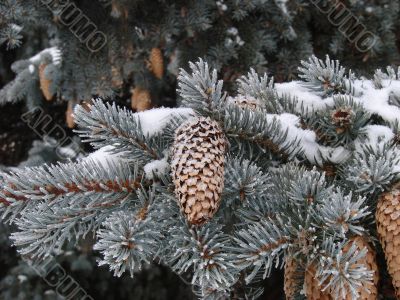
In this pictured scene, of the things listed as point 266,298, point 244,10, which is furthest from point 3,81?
point 266,298

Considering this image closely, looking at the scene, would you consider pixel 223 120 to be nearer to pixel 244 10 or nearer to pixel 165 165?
pixel 165 165

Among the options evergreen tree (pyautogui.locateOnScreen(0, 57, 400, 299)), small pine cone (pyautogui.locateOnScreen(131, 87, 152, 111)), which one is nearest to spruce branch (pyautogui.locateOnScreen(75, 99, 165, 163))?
evergreen tree (pyautogui.locateOnScreen(0, 57, 400, 299))

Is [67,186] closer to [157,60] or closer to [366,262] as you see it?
[366,262]

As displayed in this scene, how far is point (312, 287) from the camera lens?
78 cm

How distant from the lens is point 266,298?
318 cm

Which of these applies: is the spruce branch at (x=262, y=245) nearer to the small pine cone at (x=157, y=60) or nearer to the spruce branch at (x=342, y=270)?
the spruce branch at (x=342, y=270)

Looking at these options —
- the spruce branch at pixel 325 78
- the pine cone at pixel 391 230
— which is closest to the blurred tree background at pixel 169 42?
the spruce branch at pixel 325 78

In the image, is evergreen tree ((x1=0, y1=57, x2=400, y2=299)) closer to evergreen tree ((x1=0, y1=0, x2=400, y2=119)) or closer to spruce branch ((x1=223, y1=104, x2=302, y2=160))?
spruce branch ((x1=223, y1=104, x2=302, y2=160))

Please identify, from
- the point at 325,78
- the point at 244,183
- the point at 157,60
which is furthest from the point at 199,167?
the point at 157,60

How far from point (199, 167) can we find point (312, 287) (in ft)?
0.87

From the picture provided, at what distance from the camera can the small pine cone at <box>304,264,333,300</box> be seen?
30.2 inches

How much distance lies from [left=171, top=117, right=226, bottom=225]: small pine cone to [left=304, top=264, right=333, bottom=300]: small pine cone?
0.18 meters

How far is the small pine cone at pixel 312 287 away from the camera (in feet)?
2.52

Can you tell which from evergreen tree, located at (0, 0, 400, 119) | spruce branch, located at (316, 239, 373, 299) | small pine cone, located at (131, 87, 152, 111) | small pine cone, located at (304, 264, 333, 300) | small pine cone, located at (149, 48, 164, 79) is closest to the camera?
spruce branch, located at (316, 239, 373, 299)
